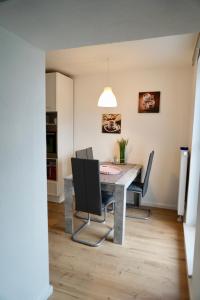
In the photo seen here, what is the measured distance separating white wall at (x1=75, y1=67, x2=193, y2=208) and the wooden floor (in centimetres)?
98

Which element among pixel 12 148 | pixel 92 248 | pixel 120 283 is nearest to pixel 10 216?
pixel 12 148

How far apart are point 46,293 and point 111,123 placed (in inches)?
112

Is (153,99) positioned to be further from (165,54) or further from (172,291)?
(172,291)

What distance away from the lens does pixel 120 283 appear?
188cm

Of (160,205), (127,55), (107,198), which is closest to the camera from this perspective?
(107,198)

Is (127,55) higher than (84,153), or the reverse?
(127,55)

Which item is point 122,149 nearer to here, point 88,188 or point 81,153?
point 81,153

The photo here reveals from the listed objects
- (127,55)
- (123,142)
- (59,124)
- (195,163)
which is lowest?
(195,163)

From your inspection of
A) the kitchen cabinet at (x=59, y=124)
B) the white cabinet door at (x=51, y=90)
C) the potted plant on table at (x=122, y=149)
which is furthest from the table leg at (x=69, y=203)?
the white cabinet door at (x=51, y=90)

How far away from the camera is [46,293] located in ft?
5.55

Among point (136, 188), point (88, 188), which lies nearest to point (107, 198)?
point (88, 188)

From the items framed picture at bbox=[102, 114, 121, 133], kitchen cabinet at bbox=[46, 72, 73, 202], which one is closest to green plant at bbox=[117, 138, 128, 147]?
framed picture at bbox=[102, 114, 121, 133]

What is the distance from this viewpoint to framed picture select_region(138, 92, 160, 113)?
11.6ft

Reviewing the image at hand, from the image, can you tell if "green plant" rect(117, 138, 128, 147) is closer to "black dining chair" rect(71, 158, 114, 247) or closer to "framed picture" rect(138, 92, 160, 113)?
"framed picture" rect(138, 92, 160, 113)
